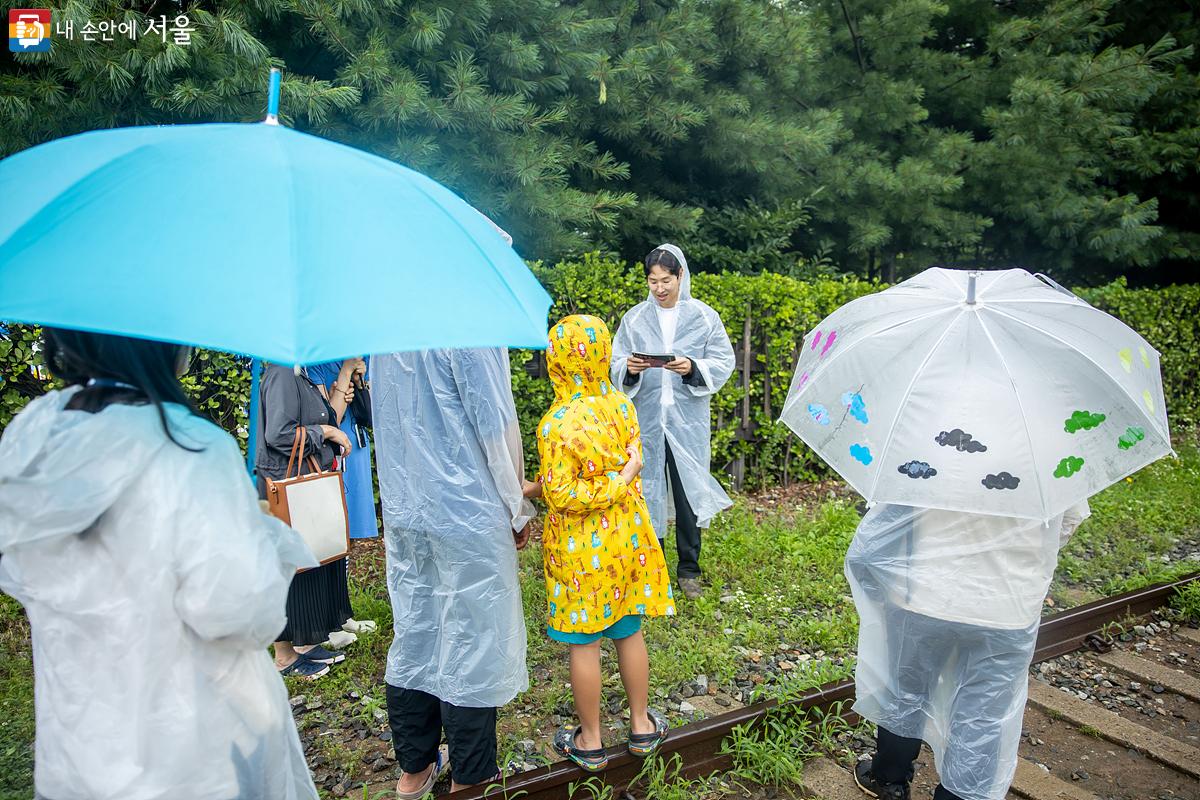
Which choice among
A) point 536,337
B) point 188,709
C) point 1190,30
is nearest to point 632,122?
point 536,337

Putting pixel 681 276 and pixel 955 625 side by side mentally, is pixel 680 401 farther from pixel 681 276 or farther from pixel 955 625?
pixel 955 625

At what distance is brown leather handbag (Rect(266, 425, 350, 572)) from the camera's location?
11.2 ft

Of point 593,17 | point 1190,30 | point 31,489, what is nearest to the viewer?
point 31,489

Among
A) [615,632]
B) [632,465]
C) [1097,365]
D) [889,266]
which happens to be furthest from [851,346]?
[889,266]

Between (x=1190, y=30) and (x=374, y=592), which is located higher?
(x=1190, y=30)

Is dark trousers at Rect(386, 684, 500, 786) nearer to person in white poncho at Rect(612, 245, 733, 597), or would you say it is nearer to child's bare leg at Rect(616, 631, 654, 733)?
child's bare leg at Rect(616, 631, 654, 733)

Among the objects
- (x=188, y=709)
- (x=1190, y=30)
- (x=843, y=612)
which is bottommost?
(x=843, y=612)

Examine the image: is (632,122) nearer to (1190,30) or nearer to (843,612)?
(843,612)

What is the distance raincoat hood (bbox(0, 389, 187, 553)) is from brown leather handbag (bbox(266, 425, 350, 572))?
1765 millimetres

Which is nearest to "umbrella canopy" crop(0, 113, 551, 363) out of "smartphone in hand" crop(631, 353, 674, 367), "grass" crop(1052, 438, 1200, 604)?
"smartphone in hand" crop(631, 353, 674, 367)

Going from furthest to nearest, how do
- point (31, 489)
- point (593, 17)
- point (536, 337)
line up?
point (593, 17), point (536, 337), point (31, 489)

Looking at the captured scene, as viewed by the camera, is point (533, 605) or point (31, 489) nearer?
point (31, 489)

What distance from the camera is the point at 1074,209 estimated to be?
1095cm

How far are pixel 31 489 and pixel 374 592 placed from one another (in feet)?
12.1
